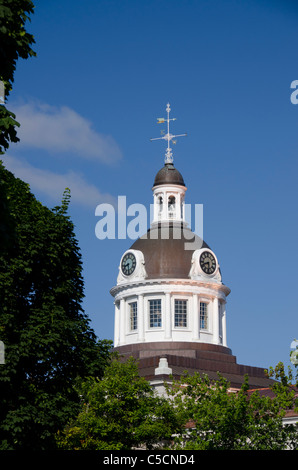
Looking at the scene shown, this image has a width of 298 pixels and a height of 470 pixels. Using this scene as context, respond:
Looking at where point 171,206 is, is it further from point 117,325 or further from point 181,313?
point 117,325

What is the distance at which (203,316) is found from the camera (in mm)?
98688

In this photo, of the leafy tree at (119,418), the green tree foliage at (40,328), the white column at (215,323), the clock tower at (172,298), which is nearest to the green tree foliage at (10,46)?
the green tree foliage at (40,328)

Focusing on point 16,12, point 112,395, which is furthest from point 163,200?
point 16,12

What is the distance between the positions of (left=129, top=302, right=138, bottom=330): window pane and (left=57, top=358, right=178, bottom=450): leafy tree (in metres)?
36.2

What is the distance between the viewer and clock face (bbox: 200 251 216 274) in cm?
9719

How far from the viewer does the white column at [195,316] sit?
9638cm


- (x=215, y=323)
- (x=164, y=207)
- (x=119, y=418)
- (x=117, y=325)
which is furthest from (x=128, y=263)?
(x=119, y=418)

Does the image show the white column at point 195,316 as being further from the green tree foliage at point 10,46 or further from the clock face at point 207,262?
the green tree foliage at point 10,46

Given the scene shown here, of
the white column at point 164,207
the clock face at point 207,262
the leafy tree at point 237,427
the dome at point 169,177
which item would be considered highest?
the dome at point 169,177

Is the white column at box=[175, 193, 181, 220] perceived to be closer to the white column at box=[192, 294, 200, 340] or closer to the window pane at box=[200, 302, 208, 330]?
the white column at box=[192, 294, 200, 340]

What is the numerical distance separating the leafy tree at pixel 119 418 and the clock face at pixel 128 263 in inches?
1404

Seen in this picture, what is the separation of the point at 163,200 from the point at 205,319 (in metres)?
13.7

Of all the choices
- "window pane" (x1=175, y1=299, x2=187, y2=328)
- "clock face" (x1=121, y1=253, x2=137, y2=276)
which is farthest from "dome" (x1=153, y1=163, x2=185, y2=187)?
"window pane" (x1=175, y1=299, x2=187, y2=328)

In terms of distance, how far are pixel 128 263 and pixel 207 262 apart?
8.02 metres
